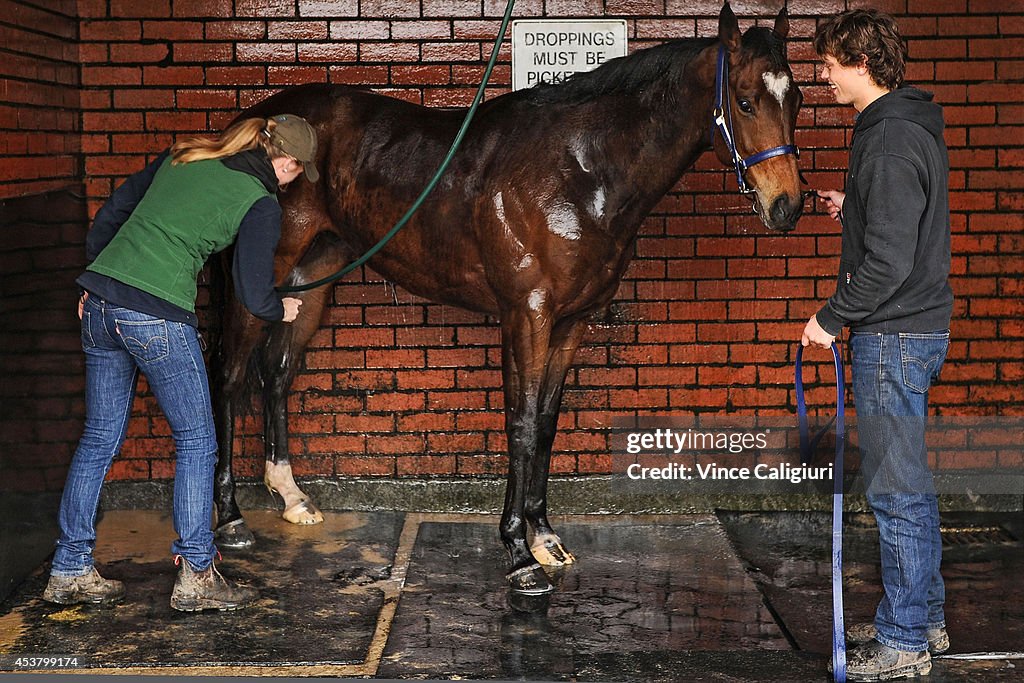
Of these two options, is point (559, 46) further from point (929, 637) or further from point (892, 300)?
point (929, 637)

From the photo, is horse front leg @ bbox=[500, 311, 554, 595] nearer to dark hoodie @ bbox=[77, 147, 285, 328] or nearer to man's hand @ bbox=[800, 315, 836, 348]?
dark hoodie @ bbox=[77, 147, 285, 328]

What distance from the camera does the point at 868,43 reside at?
3818 millimetres

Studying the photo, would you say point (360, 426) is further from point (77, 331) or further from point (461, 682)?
point (461, 682)

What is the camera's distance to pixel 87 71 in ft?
19.4

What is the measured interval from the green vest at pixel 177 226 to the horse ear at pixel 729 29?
68.0 inches

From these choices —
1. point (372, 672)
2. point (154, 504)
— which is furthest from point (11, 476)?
point (372, 672)

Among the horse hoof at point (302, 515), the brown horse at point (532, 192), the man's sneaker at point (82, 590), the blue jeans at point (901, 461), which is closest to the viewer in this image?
the blue jeans at point (901, 461)

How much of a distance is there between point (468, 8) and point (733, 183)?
151cm

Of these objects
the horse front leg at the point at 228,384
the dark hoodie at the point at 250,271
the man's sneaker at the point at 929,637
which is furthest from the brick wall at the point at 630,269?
the man's sneaker at the point at 929,637

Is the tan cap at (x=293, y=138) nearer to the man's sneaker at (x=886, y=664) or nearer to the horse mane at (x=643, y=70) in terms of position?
the horse mane at (x=643, y=70)

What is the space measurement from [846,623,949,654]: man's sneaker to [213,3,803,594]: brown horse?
119cm

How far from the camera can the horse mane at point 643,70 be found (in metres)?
4.51

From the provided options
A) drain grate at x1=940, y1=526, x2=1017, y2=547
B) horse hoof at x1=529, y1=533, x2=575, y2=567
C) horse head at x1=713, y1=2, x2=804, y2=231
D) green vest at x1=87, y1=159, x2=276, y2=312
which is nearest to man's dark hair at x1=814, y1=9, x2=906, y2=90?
horse head at x1=713, y1=2, x2=804, y2=231

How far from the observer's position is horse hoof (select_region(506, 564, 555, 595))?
15.9 feet
